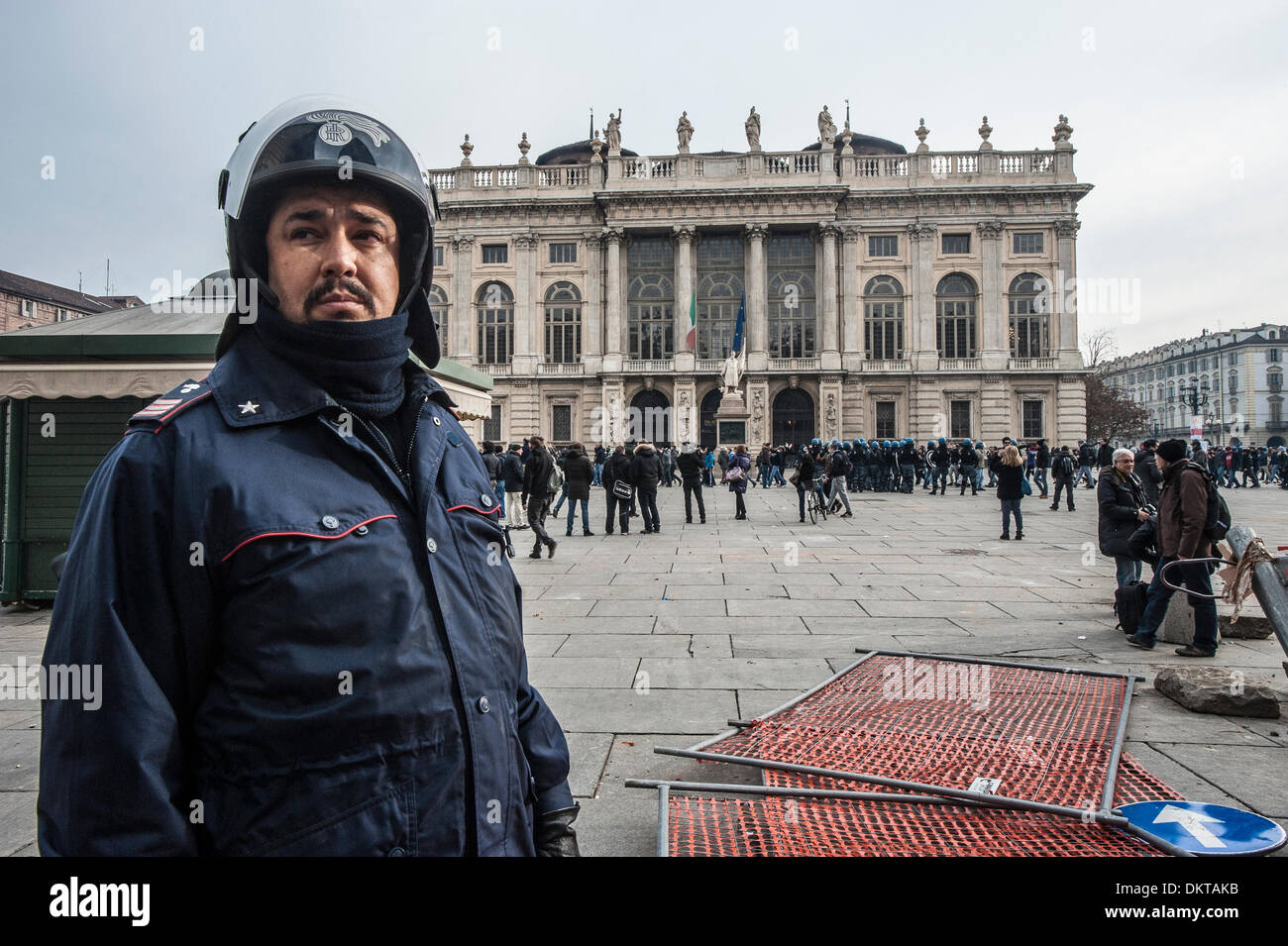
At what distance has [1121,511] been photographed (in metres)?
7.99

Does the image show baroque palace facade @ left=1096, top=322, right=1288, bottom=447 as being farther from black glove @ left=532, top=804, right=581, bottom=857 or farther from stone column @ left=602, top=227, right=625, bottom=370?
black glove @ left=532, top=804, right=581, bottom=857

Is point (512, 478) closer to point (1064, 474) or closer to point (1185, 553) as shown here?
point (1185, 553)

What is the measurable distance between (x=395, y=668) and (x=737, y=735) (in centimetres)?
338

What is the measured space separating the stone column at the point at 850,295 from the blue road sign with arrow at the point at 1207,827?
41.3m

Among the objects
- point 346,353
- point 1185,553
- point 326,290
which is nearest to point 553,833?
point 346,353

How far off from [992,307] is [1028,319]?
2256 millimetres

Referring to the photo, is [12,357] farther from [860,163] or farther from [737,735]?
[860,163]

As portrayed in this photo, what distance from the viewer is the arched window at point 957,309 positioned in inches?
1698

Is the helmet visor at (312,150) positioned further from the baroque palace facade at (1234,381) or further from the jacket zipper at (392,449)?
the baroque palace facade at (1234,381)

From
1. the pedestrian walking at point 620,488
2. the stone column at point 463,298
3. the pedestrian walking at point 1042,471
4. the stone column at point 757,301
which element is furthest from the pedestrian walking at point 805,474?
the stone column at point 463,298

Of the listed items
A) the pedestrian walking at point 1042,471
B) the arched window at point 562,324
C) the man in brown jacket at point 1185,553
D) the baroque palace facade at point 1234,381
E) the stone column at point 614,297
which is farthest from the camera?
the baroque palace facade at point 1234,381

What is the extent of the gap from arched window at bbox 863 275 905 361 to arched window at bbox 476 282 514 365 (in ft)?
63.8

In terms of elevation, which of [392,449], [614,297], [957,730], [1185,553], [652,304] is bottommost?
[957,730]

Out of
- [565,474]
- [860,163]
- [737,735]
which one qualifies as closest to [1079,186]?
[860,163]
